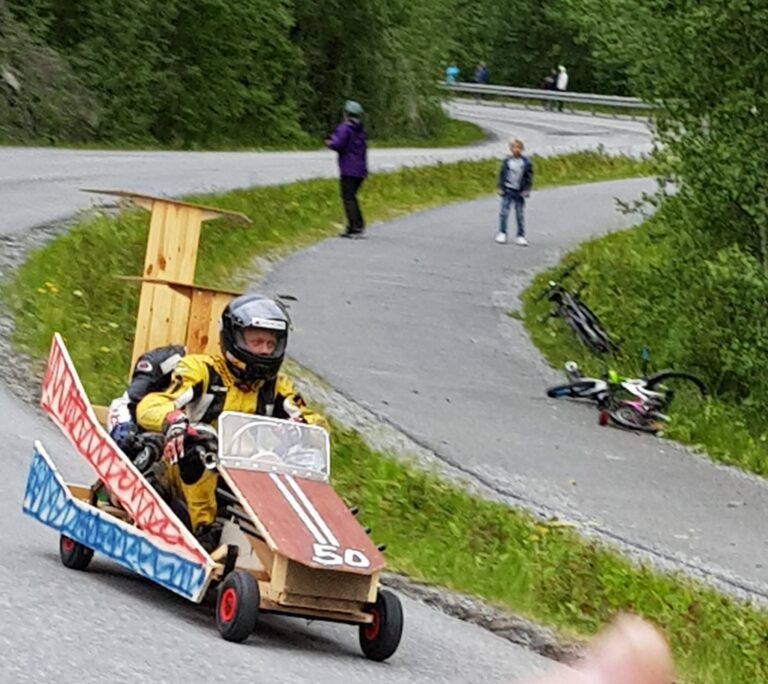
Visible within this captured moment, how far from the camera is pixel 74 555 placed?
8.88m

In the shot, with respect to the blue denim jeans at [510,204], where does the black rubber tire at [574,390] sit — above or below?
below

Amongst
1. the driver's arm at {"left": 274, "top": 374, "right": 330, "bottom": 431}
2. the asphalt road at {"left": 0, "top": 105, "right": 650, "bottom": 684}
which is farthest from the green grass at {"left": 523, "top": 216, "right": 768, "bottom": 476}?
the driver's arm at {"left": 274, "top": 374, "right": 330, "bottom": 431}

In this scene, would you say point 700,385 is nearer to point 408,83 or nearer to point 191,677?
point 191,677

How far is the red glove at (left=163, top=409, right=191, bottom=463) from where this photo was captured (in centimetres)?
832

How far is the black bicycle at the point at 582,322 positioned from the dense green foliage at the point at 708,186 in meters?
0.34

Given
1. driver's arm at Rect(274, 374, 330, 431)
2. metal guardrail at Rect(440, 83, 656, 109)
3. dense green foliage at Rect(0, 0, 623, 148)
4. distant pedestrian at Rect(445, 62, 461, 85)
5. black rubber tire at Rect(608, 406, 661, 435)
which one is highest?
distant pedestrian at Rect(445, 62, 461, 85)

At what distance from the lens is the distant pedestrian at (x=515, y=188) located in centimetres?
2780

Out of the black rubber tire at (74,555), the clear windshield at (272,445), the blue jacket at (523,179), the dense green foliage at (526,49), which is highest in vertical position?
the dense green foliage at (526,49)

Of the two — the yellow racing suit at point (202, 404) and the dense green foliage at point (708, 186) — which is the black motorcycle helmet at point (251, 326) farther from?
the dense green foliage at point (708, 186)

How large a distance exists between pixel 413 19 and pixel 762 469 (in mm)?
37156

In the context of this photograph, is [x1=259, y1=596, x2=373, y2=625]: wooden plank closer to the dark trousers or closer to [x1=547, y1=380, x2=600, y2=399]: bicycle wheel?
[x1=547, y1=380, x2=600, y2=399]: bicycle wheel

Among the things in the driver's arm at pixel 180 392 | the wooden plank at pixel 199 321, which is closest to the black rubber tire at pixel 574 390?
the wooden plank at pixel 199 321

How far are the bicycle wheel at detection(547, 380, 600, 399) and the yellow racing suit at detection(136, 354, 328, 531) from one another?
311 inches

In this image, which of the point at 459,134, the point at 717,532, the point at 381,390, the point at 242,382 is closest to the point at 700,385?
the point at 381,390
